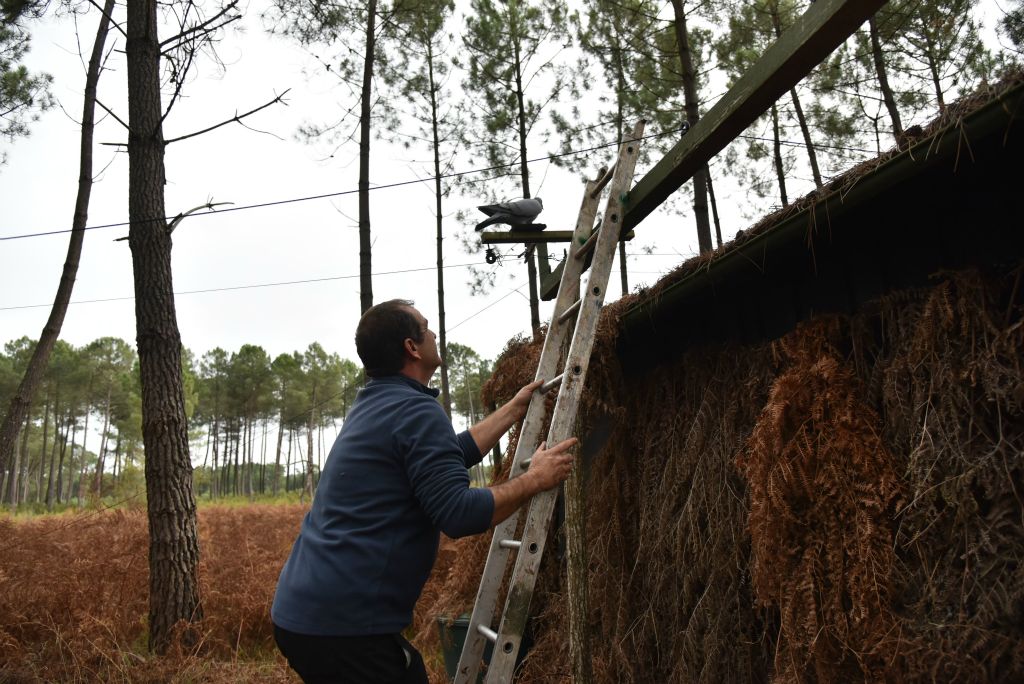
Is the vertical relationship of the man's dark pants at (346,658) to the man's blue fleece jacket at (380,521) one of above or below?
below

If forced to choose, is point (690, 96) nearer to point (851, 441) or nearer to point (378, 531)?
point (851, 441)

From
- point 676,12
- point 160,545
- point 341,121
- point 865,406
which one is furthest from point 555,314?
point 341,121

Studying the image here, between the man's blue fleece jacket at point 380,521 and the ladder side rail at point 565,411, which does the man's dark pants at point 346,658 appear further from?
the ladder side rail at point 565,411

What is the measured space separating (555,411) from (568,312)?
76 cm

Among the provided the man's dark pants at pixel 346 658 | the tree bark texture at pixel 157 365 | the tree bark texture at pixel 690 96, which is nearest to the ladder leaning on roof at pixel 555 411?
the man's dark pants at pixel 346 658

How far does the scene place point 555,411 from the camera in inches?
107

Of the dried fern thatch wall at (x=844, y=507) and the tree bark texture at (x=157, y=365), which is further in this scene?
the tree bark texture at (x=157, y=365)

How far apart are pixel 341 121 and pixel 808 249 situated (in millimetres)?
10930

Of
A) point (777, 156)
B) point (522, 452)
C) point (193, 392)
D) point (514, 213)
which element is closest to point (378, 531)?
point (522, 452)

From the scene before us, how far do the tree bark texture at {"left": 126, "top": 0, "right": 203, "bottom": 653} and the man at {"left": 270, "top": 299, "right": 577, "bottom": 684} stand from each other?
4.98 metres

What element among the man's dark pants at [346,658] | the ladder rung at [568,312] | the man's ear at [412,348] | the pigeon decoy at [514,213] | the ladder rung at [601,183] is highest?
the pigeon decoy at [514,213]

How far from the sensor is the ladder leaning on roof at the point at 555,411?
100 inches

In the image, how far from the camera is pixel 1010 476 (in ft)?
7.32

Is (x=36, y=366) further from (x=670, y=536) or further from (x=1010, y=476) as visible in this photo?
(x=1010, y=476)
